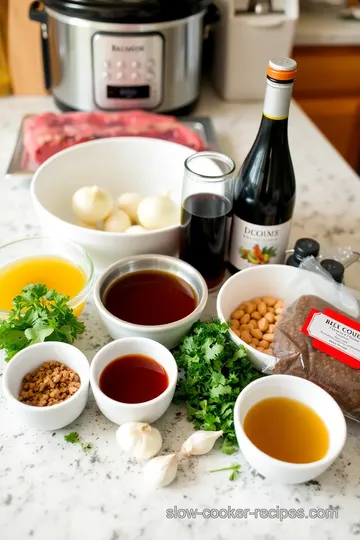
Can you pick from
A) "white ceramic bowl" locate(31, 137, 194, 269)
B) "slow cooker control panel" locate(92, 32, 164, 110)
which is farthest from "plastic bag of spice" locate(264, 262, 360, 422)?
"slow cooker control panel" locate(92, 32, 164, 110)

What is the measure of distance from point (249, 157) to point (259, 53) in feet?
2.11

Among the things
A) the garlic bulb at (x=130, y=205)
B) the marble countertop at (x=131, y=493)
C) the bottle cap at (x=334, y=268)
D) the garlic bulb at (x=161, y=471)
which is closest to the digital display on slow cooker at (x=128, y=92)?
the garlic bulb at (x=130, y=205)

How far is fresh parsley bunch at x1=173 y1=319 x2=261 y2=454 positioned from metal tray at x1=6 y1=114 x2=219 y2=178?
0.58 meters

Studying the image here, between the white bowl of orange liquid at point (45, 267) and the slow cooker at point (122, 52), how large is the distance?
50cm

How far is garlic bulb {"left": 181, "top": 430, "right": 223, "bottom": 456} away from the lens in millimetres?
702

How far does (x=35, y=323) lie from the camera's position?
2.56 ft

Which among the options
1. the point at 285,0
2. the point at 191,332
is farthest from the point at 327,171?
the point at 191,332

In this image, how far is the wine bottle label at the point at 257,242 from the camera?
888 mm

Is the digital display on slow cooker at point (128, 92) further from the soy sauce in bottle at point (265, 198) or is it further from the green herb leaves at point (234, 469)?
the green herb leaves at point (234, 469)

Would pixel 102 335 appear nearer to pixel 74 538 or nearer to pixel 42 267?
pixel 42 267

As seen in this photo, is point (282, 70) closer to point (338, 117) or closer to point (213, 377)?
point (213, 377)

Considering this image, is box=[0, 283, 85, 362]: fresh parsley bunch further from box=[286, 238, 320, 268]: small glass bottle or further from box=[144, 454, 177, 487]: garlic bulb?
box=[286, 238, 320, 268]: small glass bottle

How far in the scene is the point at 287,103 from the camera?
2.59ft

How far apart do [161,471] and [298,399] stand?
199 millimetres
